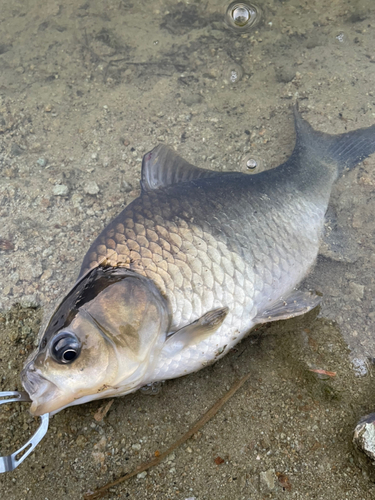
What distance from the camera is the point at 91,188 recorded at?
3.27 m

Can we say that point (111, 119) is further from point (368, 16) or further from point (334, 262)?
point (368, 16)

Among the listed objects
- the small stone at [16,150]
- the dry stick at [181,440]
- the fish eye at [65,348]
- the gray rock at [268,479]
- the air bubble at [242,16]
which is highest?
the air bubble at [242,16]

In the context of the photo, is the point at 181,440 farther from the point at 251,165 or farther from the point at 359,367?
the point at 251,165

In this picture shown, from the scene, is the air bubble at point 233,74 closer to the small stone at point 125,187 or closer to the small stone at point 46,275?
the small stone at point 125,187

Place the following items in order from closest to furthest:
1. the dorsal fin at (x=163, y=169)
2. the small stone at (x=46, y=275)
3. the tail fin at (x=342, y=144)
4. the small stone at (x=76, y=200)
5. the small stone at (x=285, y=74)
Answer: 1. the dorsal fin at (x=163, y=169)
2. the small stone at (x=46, y=275)
3. the tail fin at (x=342, y=144)
4. the small stone at (x=76, y=200)
5. the small stone at (x=285, y=74)

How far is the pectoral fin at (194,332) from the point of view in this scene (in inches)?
82.1

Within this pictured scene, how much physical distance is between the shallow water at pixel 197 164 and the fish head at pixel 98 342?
512mm

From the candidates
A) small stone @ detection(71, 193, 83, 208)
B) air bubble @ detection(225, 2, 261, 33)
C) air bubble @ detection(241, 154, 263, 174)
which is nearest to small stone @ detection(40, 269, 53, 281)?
small stone @ detection(71, 193, 83, 208)

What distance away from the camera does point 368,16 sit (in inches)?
160

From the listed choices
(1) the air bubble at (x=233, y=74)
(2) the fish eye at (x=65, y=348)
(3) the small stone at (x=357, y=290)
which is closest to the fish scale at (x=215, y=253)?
(3) the small stone at (x=357, y=290)

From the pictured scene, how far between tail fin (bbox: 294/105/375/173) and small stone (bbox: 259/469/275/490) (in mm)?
2306

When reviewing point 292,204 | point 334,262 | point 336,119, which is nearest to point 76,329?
point 292,204

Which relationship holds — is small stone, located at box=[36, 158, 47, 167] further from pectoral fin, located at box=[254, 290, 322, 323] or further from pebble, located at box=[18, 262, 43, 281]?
pectoral fin, located at box=[254, 290, 322, 323]

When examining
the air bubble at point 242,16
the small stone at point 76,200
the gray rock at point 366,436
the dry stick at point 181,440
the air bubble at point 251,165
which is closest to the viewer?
the gray rock at point 366,436
